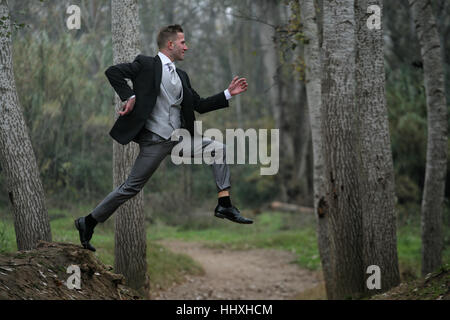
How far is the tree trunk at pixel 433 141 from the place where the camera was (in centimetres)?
1094

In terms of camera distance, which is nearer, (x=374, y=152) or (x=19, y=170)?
(x=19, y=170)

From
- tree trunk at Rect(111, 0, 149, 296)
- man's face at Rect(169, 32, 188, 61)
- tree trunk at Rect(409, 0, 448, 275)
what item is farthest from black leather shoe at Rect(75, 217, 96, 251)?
tree trunk at Rect(409, 0, 448, 275)

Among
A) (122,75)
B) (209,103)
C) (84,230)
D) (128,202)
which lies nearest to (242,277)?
(128,202)

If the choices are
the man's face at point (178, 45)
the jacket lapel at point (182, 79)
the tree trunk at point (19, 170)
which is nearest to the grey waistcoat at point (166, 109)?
the jacket lapel at point (182, 79)

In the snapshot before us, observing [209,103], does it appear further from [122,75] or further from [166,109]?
[122,75]

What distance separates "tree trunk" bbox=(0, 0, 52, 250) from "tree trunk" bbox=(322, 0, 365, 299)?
387 centimetres

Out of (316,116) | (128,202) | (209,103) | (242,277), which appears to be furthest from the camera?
(242,277)

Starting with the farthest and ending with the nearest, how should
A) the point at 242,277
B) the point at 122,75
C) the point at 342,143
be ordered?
the point at 242,277 → the point at 342,143 → the point at 122,75

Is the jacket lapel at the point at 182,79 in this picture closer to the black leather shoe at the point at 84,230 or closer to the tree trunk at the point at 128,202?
the black leather shoe at the point at 84,230

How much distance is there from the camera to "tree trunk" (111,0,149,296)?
8.14 meters

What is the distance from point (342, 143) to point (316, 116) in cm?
241

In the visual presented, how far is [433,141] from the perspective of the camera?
10961mm

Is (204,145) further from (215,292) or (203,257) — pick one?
(203,257)
